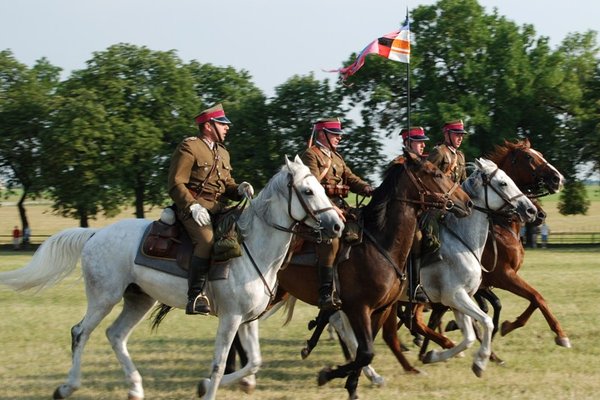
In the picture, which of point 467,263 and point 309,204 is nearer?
point 309,204

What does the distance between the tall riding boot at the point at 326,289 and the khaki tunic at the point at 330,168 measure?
1.25m

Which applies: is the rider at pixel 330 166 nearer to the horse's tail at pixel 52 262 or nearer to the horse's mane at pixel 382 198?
the horse's mane at pixel 382 198

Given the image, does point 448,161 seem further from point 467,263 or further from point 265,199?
point 265,199

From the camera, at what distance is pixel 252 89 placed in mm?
52312

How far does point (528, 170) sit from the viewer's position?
12000 mm

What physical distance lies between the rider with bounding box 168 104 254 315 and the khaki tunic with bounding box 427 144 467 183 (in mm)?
3322

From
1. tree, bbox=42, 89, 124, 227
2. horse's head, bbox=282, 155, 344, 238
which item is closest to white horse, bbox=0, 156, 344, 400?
horse's head, bbox=282, 155, 344, 238

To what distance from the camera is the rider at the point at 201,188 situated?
26.9 ft

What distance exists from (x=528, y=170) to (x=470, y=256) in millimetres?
2288

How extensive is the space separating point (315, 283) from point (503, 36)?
120 ft

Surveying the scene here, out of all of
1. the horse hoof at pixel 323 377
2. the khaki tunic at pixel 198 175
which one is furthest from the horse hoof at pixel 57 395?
the horse hoof at pixel 323 377

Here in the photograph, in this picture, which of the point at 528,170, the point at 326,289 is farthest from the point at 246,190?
the point at 528,170

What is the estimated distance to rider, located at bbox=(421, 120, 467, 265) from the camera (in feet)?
33.2

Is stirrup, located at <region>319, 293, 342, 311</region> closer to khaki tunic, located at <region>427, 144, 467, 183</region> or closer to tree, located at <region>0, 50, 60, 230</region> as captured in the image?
khaki tunic, located at <region>427, 144, 467, 183</region>
